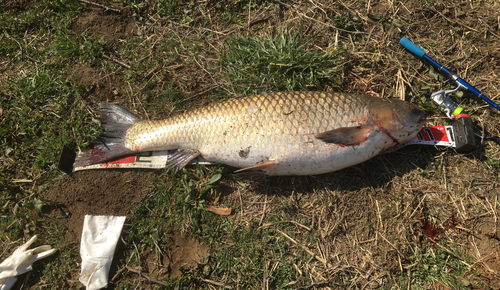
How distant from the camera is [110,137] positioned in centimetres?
276

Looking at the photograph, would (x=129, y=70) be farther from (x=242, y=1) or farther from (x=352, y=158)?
(x=352, y=158)

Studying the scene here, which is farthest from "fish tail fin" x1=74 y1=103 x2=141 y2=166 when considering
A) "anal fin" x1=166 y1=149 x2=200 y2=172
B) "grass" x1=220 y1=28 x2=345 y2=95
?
"grass" x1=220 y1=28 x2=345 y2=95

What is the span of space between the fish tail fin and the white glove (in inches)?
35.3

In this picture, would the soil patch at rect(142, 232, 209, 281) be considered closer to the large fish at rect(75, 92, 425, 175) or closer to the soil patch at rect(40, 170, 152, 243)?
the soil patch at rect(40, 170, 152, 243)

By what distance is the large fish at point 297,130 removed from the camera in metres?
2.25

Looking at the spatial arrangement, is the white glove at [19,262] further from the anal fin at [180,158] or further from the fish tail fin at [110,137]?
the anal fin at [180,158]

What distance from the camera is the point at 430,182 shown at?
2.63m

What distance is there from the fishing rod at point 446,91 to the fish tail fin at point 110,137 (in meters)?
2.99

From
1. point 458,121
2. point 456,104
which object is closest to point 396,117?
point 458,121

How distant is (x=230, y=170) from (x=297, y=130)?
86 cm

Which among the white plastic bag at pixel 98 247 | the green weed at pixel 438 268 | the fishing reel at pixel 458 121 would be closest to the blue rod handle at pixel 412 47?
the fishing reel at pixel 458 121

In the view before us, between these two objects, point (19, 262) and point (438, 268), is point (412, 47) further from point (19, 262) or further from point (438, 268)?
point (19, 262)

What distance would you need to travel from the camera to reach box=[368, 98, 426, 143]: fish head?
2.31m

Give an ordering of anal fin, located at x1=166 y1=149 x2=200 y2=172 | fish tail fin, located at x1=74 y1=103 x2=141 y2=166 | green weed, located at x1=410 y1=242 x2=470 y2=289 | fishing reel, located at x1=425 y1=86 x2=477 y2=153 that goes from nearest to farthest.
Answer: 1. green weed, located at x1=410 y1=242 x2=470 y2=289
2. fishing reel, located at x1=425 y1=86 x2=477 y2=153
3. anal fin, located at x1=166 y1=149 x2=200 y2=172
4. fish tail fin, located at x1=74 y1=103 x2=141 y2=166
